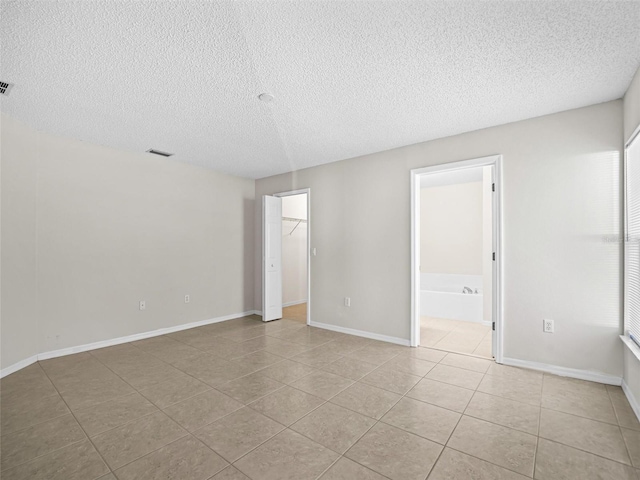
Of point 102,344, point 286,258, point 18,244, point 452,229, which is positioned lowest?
point 102,344

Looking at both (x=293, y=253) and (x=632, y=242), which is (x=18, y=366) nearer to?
(x=293, y=253)

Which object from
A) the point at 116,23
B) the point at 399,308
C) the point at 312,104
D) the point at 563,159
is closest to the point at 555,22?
the point at 563,159

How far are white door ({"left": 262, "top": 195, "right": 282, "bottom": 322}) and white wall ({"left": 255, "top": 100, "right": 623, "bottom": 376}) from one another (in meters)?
1.96

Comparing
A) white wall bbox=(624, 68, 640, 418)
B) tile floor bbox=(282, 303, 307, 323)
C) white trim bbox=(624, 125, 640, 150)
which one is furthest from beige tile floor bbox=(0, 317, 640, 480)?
white trim bbox=(624, 125, 640, 150)

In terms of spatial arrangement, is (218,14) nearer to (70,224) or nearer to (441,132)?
(441,132)

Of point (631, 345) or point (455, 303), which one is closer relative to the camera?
point (631, 345)

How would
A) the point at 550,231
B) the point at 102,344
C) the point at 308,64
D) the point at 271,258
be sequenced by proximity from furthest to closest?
the point at 271,258, the point at 102,344, the point at 550,231, the point at 308,64

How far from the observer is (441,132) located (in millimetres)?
3518

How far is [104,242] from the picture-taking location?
154 inches

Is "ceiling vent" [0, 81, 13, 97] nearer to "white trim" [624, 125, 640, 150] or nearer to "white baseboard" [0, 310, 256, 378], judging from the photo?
"white baseboard" [0, 310, 256, 378]

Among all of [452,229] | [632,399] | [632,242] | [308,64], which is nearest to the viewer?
[308,64]

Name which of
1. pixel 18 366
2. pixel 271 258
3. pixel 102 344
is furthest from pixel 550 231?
pixel 18 366

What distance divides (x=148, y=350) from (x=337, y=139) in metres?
3.45

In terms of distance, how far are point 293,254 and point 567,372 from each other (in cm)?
502
